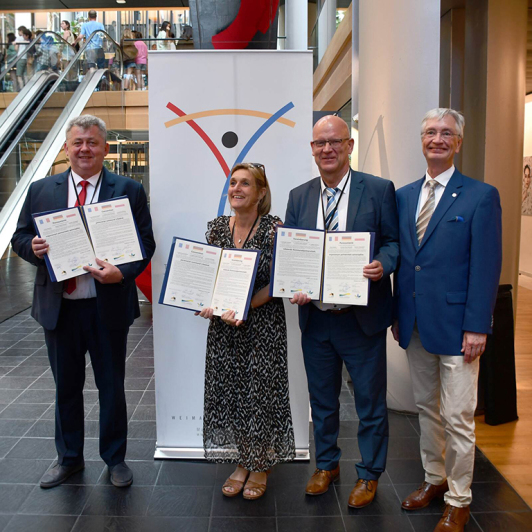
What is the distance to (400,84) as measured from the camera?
3.89 metres

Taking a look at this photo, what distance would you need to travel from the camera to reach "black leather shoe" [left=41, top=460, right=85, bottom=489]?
307 centimetres

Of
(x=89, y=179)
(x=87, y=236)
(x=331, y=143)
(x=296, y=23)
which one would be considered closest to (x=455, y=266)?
(x=331, y=143)

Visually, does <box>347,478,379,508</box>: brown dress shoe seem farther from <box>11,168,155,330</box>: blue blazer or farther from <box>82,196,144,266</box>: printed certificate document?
<box>82,196,144,266</box>: printed certificate document

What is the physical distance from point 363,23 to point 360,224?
86.8 inches

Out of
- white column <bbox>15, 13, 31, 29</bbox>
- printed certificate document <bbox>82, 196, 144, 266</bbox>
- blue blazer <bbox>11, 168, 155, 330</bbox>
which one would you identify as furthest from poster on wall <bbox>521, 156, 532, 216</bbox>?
white column <bbox>15, 13, 31, 29</bbox>

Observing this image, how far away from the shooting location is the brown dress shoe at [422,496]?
2834mm

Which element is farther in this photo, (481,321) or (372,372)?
(372,372)

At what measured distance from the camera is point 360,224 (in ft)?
8.87

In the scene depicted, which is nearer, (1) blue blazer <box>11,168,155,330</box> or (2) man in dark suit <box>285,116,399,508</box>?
(2) man in dark suit <box>285,116,399,508</box>

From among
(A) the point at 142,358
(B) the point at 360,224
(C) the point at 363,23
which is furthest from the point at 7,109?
(B) the point at 360,224

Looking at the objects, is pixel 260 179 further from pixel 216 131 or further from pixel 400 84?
pixel 400 84

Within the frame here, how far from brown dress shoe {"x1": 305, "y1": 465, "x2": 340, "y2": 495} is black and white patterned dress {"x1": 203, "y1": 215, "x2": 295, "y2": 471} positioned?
17 cm

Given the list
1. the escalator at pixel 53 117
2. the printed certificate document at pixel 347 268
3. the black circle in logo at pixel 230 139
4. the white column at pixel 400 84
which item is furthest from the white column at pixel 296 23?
the printed certificate document at pixel 347 268

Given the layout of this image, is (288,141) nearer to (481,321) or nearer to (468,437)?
(481,321)
